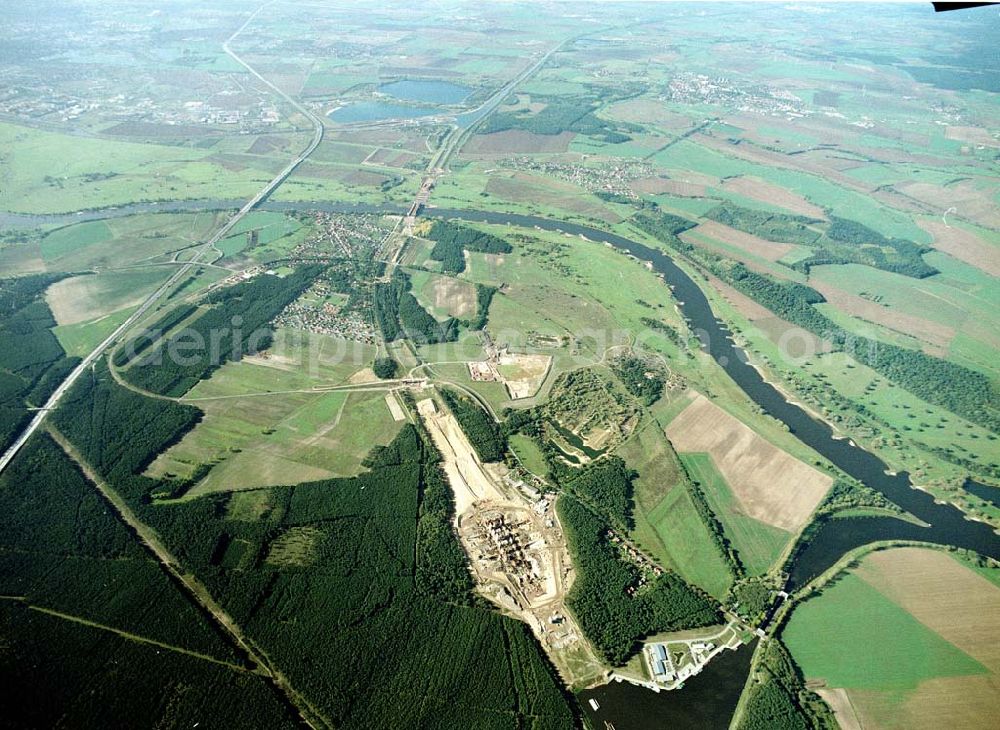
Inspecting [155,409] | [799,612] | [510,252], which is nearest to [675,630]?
[799,612]

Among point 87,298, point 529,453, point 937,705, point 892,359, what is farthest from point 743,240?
point 87,298

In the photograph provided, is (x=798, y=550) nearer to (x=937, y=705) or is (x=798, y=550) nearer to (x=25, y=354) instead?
(x=937, y=705)

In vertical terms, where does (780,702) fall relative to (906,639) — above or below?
above

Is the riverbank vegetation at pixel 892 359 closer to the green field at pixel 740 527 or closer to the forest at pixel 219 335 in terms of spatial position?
the green field at pixel 740 527

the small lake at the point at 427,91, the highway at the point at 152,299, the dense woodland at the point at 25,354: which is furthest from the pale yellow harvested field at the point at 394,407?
the small lake at the point at 427,91

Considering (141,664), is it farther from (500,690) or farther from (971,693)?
(971,693)
